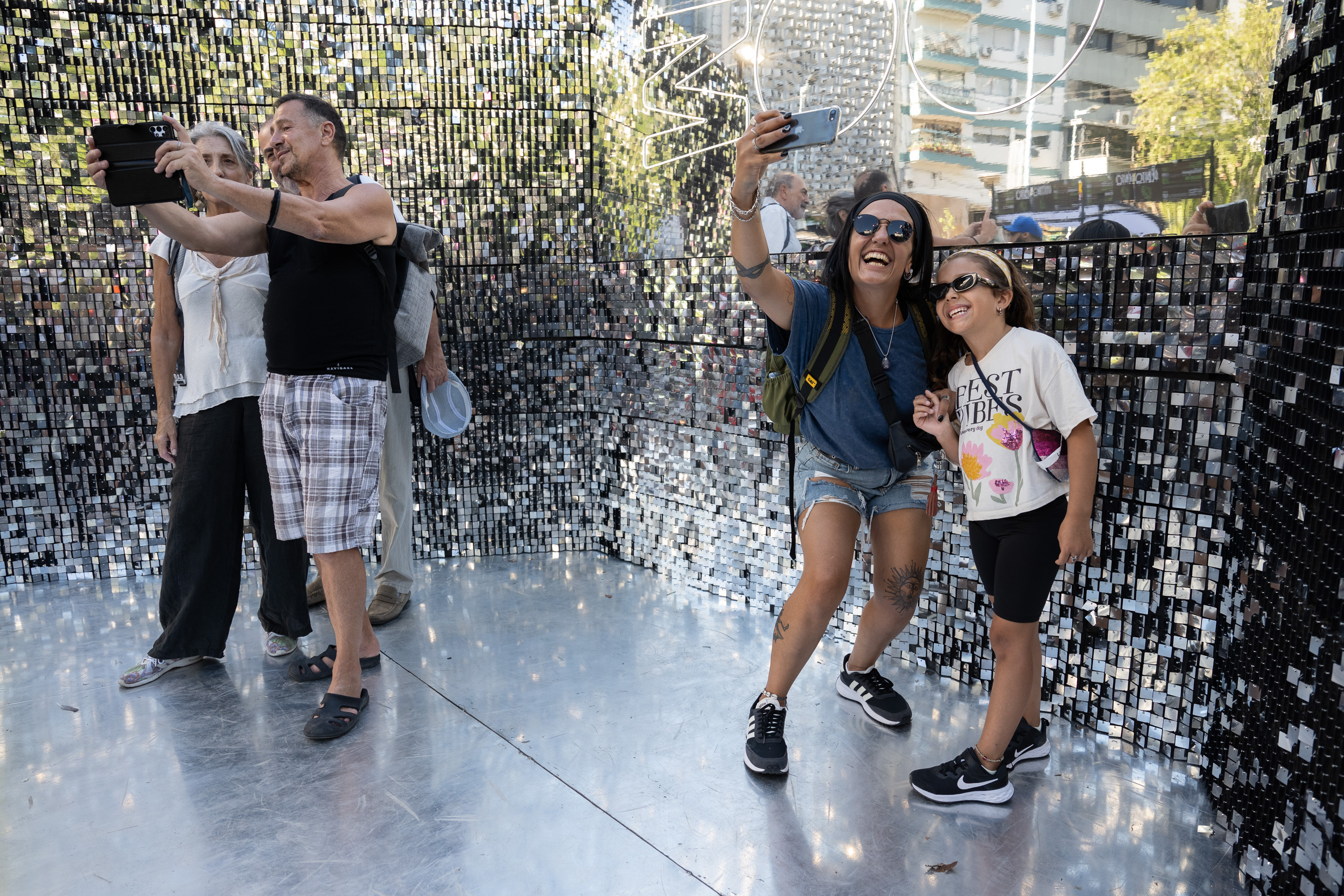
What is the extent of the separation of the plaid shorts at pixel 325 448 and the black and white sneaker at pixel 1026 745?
80.3 inches

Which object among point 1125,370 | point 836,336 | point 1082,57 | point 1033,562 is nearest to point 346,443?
point 836,336

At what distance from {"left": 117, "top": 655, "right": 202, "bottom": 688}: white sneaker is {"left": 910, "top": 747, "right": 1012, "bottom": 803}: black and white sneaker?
258cm

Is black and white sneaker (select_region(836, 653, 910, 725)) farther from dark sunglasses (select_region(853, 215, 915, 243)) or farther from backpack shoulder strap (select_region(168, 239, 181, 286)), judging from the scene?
backpack shoulder strap (select_region(168, 239, 181, 286))

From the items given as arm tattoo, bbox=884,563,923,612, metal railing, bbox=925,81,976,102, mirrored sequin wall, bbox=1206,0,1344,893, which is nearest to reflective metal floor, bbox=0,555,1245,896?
mirrored sequin wall, bbox=1206,0,1344,893

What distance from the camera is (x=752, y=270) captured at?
2330 mm

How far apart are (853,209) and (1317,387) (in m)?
1.21

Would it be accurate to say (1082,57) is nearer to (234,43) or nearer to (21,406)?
(234,43)

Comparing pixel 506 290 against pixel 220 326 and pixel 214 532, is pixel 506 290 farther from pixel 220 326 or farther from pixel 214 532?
pixel 214 532

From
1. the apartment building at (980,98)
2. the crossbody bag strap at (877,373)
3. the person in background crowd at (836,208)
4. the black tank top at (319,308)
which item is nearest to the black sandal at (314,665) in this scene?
the black tank top at (319,308)

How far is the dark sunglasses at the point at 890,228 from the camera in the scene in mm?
2398

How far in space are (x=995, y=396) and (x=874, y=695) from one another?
1138mm

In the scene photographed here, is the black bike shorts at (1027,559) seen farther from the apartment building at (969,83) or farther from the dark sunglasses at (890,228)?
the apartment building at (969,83)

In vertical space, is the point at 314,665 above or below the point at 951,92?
below

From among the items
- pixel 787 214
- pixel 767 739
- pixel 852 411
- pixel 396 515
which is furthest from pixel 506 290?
pixel 767 739
